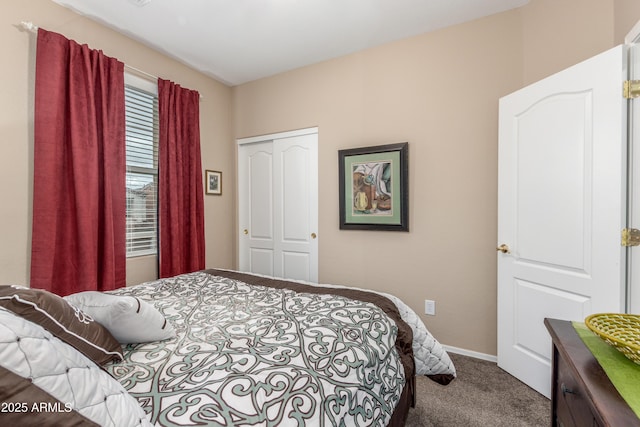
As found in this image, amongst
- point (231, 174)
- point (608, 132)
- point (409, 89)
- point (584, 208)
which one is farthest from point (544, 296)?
point (231, 174)

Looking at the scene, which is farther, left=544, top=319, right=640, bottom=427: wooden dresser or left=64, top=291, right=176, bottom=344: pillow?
left=64, top=291, right=176, bottom=344: pillow

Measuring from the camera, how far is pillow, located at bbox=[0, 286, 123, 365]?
82 centimetres

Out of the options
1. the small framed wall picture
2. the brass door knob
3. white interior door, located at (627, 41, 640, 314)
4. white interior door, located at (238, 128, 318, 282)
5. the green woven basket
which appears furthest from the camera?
the small framed wall picture

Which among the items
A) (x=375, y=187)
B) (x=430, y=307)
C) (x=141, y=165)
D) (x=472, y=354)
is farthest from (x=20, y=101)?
(x=472, y=354)

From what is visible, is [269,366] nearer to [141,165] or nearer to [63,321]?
[63,321]

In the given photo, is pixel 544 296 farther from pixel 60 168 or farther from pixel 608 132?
pixel 60 168

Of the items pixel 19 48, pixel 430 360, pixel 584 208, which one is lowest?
pixel 430 360

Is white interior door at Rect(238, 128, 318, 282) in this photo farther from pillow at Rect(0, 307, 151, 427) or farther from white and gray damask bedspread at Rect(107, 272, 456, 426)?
pillow at Rect(0, 307, 151, 427)

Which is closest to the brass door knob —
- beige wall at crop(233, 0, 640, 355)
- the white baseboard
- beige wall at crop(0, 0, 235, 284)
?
beige wall at crop(233, 0, 640, 355)

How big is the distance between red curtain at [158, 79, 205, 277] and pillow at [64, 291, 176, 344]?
5.67 ft

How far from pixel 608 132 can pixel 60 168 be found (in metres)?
3.47

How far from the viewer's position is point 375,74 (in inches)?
112

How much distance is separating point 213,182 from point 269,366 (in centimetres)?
288

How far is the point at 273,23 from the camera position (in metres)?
2.49
